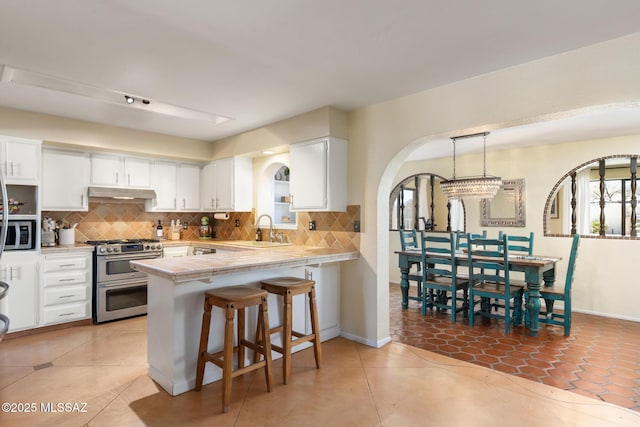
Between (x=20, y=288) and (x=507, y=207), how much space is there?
242 inches

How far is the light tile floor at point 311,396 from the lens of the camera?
7.11 feet

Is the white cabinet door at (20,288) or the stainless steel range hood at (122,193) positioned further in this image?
the stainless steel range hood at (122,193)

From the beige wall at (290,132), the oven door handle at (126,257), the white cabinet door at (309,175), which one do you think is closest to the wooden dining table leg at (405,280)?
the white cabinet door at (309,175)

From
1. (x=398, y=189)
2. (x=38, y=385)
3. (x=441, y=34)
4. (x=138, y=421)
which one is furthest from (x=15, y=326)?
(x=398, y=189)

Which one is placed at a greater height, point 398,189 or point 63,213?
point 398,189

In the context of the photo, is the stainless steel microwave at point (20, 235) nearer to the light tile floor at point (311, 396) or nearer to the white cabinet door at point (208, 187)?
the light tile floor at point (311, 396)

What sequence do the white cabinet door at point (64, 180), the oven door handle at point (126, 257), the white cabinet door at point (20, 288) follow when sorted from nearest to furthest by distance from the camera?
the white cabinet door at point (20, 288)
the white cabinet door at point (64, 180)
the oven door handle at point (126, 257)

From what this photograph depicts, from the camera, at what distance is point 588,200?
5.37m

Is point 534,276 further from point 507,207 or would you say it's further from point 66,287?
point 66,287

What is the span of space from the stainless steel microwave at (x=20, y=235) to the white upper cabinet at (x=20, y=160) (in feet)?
1.36

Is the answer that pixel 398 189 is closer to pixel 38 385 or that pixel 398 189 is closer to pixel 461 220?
pixel 461 220

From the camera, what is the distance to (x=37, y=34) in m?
2.12

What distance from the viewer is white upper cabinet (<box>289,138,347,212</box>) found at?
11.4ft

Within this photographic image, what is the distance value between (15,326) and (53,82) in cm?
241
